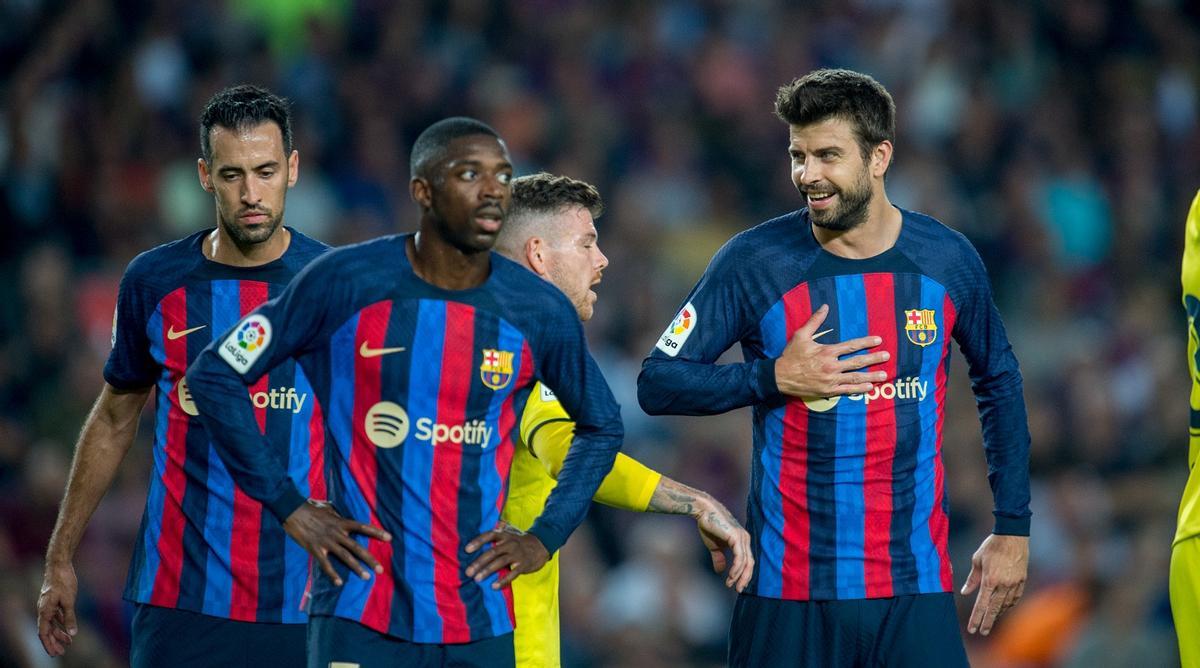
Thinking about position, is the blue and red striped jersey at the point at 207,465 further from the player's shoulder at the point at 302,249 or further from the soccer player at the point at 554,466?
the soccer player at the point at 554,466

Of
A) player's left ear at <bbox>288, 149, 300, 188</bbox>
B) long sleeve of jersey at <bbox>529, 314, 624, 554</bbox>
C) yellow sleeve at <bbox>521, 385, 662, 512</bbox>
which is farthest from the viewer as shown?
player's left ear at <bbox>288, 149, 300, 188</bbox>

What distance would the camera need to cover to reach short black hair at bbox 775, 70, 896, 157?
4973 mm

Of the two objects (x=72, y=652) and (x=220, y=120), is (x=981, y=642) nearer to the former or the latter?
(x=72, y=652)

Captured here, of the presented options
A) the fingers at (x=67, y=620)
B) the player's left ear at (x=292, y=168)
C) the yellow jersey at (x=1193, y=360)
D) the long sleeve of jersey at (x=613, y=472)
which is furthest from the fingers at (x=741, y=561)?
the fingers at (x=67, y=620)

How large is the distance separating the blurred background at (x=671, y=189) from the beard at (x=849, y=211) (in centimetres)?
433

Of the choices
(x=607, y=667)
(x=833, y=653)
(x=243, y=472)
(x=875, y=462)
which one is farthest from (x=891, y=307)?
(x=607, y=667)

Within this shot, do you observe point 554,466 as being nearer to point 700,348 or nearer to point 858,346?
point 700,348

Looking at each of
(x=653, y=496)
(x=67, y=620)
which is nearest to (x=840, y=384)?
(x=653, y=496)

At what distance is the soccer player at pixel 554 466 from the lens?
4867 mm

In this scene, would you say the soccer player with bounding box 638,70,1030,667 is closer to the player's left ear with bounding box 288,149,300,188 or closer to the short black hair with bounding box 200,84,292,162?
the player's left ear with bounding box 288,149,300,188

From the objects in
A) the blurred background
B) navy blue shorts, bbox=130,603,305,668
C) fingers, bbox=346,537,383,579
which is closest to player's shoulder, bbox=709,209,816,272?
fingers, bbox=346,537,383,579

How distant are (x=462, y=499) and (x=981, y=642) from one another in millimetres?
5776

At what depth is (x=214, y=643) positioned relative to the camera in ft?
16.5

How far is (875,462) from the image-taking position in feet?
16.2
